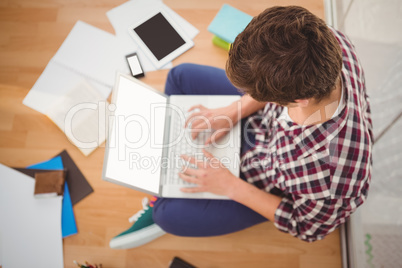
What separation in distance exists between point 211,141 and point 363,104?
0.43 metres

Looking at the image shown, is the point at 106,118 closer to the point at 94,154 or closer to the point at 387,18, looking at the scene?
the point at 94,154

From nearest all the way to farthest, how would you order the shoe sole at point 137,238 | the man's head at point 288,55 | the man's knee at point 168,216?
the man's head at point 288,55 → the man's knee at point 168,216 → the shoe sole at point 137,238

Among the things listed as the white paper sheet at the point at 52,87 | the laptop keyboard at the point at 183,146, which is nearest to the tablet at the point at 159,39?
the white paper sheet at the point at 52,87

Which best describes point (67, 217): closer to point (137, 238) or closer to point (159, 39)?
point (137, 238)

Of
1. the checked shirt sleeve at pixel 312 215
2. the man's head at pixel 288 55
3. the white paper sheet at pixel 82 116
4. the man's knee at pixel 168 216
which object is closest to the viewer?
the man's head at pixel 288 55

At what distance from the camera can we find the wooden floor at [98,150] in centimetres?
101

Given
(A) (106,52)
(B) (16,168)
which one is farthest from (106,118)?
(B) (16,168)

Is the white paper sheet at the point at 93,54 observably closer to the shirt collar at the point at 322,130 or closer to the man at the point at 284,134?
the man at the point at 284,134

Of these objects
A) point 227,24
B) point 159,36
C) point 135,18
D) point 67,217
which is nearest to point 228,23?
point 227,24

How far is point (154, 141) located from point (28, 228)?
59 centimetres

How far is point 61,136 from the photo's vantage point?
1110 millimetres

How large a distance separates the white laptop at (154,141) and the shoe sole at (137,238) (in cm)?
19

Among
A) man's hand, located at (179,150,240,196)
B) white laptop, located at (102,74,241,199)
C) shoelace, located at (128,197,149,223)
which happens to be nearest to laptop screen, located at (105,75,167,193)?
white laptop, located at (102,74,241,199)

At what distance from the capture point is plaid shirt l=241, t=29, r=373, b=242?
0.58 meters
